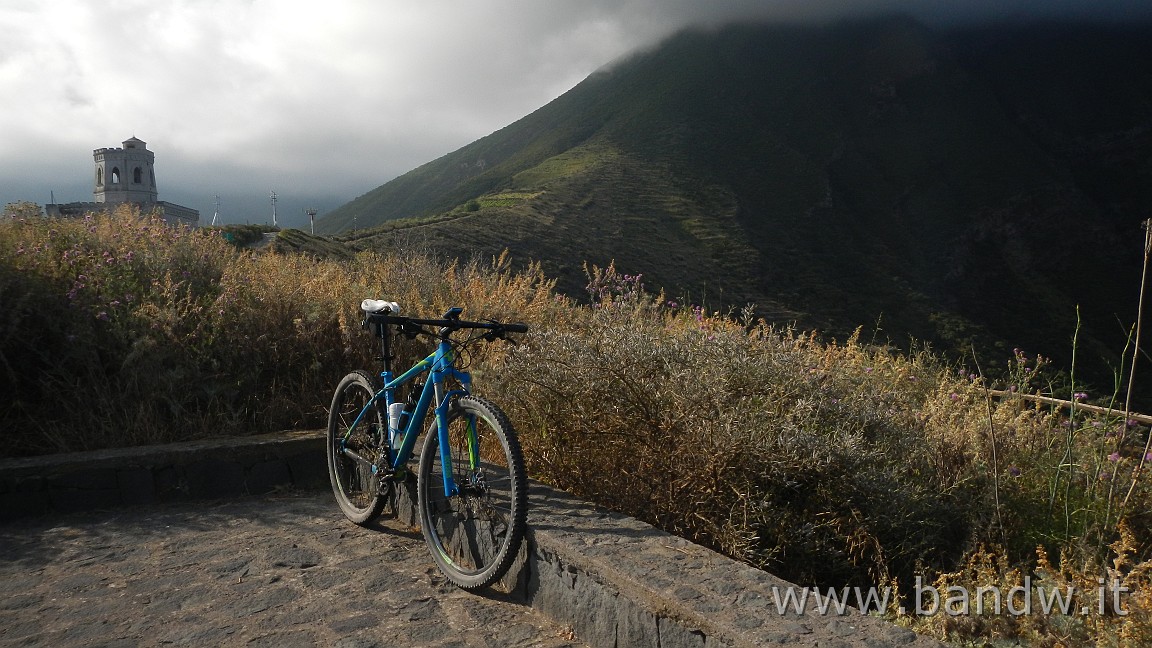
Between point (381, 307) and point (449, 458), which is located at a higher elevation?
point (381, 307)

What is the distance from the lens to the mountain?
156 ft

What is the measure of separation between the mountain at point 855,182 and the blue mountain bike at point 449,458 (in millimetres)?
26500

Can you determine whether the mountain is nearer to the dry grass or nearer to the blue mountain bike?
the dry grass

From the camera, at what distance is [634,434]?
3891 millimetres

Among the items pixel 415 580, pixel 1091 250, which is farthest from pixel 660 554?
pixel 1091 250

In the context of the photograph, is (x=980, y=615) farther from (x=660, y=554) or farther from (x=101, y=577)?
(x=101, y=577)

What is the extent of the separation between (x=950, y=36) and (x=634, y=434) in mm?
118501

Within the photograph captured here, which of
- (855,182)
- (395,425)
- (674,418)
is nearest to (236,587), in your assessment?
(395,425)

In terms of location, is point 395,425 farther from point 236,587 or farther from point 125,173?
point 125,173

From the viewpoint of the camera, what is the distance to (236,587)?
353 cm

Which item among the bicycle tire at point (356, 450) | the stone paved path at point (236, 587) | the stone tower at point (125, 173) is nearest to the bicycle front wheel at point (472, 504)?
the stone paved path at point (236, 587)

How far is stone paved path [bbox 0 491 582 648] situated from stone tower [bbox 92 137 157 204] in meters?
85.5

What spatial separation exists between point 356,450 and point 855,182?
73768mm

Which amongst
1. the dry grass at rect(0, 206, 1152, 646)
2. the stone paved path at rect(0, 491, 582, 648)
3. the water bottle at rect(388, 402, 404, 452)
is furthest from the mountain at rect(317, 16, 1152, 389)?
the water bottle at rect(388, 402, 404, 452)
